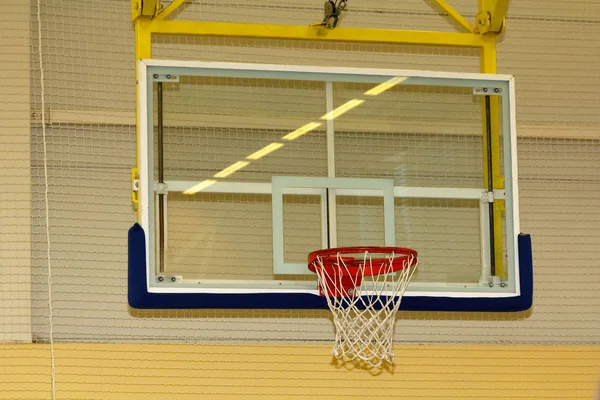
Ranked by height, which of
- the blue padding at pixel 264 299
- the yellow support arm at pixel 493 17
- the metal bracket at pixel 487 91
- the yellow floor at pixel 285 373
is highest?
the yellow support arm at pixel 493 17

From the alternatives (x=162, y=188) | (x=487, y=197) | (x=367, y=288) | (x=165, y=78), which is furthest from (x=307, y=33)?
(x=367, y=288)

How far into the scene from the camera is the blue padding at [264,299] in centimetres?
451

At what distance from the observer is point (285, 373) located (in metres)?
6.06

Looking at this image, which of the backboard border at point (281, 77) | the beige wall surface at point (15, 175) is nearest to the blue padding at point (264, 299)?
the backboard border at point (281, 77)

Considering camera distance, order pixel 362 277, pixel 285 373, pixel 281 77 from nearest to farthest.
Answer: pixel 362 277
pixel 281 77
pixel 285 373

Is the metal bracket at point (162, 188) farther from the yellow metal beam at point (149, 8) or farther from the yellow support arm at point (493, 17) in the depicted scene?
the yellow support arm at point (493, 17)

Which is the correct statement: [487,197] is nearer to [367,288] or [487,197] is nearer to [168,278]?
[367,288]

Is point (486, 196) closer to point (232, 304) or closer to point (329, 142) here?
point (329, 142)

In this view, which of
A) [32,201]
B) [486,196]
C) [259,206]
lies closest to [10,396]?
[32,201]

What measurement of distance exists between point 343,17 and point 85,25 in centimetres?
167

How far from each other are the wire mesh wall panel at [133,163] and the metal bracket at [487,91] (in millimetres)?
1314

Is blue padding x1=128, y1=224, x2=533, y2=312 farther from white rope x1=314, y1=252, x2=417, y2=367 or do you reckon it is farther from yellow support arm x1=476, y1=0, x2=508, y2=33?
yellow support arm x1=476, y1=0, x2=508, y2=33

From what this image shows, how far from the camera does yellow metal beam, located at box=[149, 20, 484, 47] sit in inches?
193

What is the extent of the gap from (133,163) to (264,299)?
197 cm
